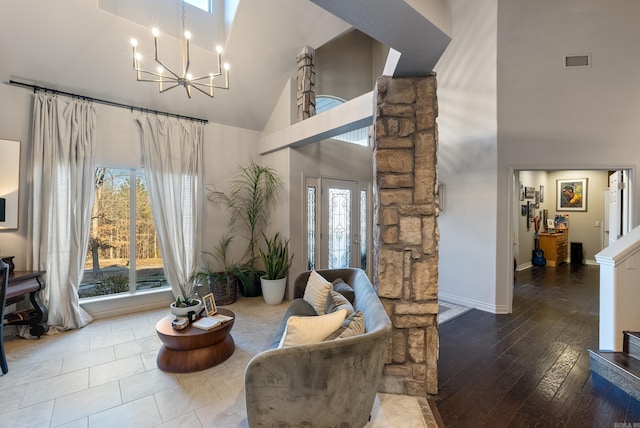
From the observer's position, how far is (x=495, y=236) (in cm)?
387

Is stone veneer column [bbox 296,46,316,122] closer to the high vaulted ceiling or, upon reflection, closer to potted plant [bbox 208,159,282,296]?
the high vaulted ceiling

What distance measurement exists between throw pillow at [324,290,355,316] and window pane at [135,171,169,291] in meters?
3.01

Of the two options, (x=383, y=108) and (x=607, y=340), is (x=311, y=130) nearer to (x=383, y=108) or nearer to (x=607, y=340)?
(x=383, y=108)

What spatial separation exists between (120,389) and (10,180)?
8.85 feet

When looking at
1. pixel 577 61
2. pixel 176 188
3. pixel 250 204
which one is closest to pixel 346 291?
pixel 250 204

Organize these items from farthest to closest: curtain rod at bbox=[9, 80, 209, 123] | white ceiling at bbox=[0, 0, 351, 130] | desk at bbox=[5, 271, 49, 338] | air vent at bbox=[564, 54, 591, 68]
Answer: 1. air vent at bbox=[564, 54, 591, 68]
2. curtain rod at bbox=[9, 80, 209, 123]
3. white ceiling at bbox=[0, 0, 351, 130]
4. desk at bbox=[5, 271, 49, 338]

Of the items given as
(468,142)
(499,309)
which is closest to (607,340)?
(499,309)

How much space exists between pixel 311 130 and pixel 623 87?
13.3 feet

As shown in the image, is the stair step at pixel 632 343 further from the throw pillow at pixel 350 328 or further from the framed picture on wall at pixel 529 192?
the framed picture on wall at pixel 529 192

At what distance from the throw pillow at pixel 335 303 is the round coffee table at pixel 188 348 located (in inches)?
39.8

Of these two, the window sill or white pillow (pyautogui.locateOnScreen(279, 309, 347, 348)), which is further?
the window sill

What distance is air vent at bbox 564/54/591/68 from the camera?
3.71 metres

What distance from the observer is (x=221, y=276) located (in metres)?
4.34

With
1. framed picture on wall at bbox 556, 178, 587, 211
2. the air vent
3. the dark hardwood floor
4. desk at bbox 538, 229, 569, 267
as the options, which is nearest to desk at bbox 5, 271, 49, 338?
the dark hardwood floor
